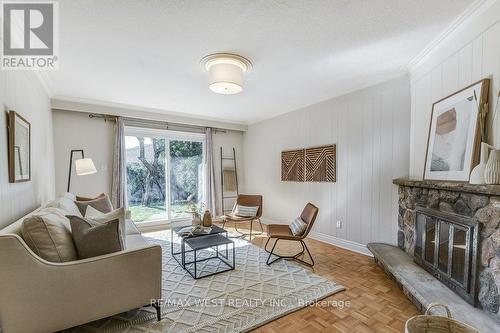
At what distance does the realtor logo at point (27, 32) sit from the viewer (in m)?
1.68

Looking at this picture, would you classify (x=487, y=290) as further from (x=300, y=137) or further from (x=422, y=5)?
(x=300, y=137)

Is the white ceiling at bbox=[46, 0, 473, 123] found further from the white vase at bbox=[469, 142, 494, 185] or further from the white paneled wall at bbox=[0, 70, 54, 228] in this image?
the white vase at bbox=[469, 142, 494, 185]

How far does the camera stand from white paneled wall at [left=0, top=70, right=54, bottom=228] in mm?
1719

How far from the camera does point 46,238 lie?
1.50m

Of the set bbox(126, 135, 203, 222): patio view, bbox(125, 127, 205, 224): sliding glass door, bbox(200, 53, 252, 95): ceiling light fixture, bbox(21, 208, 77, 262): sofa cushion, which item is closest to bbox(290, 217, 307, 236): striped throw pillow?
bbox(200, 53, 252, 95): ceiling light fixture

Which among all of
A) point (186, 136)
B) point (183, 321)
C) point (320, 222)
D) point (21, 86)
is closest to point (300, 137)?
point (320, 222)

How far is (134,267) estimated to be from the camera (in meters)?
1.71

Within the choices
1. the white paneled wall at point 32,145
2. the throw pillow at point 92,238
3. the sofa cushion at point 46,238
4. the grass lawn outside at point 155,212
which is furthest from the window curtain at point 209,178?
the sofa cushion at point 46,238

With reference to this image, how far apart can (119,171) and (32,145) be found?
1.71m

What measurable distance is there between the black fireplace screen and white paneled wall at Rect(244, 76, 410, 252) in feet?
1.94

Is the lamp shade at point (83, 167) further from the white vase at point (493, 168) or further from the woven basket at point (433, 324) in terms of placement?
the white vase at point (493, 168)

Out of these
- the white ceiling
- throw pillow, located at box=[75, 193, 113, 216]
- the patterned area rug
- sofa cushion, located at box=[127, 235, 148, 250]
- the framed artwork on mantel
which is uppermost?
the white ceiling

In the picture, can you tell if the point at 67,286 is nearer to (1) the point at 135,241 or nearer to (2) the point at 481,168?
(1) the point at 135,241

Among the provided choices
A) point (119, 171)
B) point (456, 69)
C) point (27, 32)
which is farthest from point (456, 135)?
point (119, 171)
